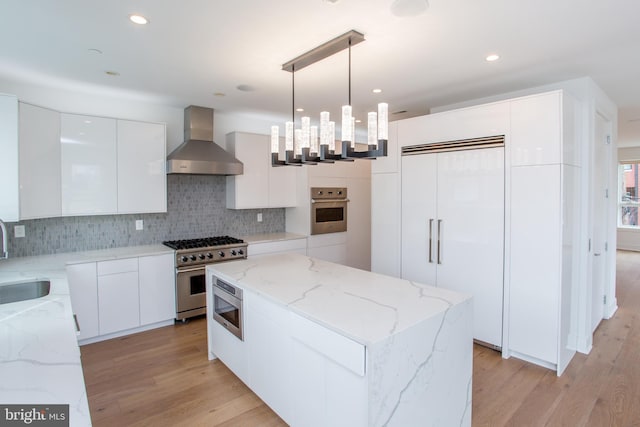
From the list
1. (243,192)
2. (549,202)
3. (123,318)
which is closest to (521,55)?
(549,202)

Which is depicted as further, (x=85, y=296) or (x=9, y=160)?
(x=85, y=296)

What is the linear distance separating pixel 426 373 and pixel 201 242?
10.4ft

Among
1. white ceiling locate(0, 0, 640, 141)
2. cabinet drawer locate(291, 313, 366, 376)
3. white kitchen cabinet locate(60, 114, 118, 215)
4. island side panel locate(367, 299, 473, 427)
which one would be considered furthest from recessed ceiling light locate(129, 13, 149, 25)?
island side panel locate(367, 299, 473, 427)

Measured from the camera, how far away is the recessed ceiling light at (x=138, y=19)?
6.74 feet

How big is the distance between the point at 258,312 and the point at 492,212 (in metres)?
2.24

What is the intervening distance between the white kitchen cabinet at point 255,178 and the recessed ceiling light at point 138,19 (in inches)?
91.9

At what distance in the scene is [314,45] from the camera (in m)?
2.48

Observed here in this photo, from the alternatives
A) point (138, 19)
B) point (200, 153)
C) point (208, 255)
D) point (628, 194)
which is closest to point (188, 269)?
point (208, 255)

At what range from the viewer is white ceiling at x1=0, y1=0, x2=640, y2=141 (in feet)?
6.53

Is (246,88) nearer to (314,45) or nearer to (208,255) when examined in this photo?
(314,45)

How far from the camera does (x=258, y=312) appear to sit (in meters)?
2.31

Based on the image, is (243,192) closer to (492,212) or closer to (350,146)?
(350,146)

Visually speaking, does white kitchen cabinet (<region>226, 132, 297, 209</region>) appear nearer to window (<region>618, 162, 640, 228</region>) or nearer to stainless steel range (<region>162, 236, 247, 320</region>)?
stainless steel range (<region>162, 236, 247, 320</region>)

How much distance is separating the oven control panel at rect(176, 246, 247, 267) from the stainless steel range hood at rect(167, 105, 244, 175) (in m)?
0.90
